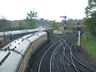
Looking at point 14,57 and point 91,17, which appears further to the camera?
point 91,17

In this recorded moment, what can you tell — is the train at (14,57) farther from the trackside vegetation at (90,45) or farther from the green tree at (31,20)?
the green tree at (31,20)

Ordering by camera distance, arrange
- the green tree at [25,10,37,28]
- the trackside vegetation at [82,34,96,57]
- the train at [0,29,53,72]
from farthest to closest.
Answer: the green tree at [25,10,37,28]
the trackside vegetation at [82,34,96,57]
the train at [0,29,53,72]

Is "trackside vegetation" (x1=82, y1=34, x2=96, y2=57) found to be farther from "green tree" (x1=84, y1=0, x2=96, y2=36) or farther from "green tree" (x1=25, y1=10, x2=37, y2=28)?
"green tree" (x1=25, y1=10, x2=37, y2=28)

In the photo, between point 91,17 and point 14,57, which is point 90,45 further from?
point 14,57

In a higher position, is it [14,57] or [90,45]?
[14,57]

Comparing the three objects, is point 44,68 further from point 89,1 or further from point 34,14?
point 34,14

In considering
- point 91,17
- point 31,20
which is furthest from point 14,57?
point 31,20

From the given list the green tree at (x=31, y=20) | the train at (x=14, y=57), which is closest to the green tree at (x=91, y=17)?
the train at (x=14, y=57)

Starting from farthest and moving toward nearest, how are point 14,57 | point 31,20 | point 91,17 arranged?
point 31,20 → point 91,17 → point 14,57

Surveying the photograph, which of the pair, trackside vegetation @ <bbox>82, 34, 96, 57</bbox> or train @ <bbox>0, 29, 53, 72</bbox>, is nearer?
train @ <bbox>0, 29, 53, 72</bbox>

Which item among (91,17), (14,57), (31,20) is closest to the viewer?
(14,57)

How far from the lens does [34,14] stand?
77.6 m

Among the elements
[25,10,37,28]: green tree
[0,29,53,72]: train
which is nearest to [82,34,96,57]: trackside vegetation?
[0,29,53,72]: train

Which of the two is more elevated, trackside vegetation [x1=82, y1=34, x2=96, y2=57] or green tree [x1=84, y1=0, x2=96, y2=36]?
green tree [x1=84, y1=0, x2=96, y2=36]
